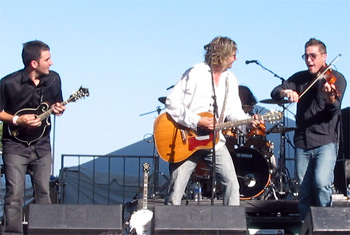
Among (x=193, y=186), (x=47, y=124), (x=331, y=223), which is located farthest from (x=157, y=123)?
(x=193, y=186)

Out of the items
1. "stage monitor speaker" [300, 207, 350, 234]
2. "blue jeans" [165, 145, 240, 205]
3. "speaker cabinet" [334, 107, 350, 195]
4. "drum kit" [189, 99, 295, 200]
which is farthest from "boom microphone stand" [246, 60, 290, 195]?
"stage monitor speaker" [300, 207, 350, 234]

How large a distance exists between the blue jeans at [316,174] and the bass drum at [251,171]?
301 cm

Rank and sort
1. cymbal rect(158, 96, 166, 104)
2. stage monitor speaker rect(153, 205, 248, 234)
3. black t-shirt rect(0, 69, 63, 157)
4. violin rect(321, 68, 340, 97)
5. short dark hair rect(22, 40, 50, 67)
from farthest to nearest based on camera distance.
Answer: cymbal rect(158, 96, 166, 104)
short dark hair rect(22, 40, 50, 67)
black t-shirt rect(0, 69, 63, 157)
violin rect(321, 68, 340, 97)
stage monitor speaker rect(153, 205, 248, 234)

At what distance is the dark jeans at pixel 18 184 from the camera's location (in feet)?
20.0

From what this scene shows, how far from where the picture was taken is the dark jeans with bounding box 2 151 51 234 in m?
6.09

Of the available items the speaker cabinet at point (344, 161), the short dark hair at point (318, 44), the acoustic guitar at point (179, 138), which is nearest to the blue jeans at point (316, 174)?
the acoustic guitar at point (179, 138)

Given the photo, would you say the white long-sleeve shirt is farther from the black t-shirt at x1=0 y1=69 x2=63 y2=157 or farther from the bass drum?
the bass drum

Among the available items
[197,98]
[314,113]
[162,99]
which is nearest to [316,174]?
[314,113]

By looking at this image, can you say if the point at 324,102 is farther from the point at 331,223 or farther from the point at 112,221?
the point at 112,221

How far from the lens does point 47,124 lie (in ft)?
20.6

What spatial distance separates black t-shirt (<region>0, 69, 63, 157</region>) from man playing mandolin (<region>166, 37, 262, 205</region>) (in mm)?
1177

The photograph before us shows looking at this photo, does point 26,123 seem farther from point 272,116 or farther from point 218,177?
point 272,116

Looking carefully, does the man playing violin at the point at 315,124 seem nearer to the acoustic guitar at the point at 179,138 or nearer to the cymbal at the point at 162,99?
the acoustic guitar at the point at 179,138

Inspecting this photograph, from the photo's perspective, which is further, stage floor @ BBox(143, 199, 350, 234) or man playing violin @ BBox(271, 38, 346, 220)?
stage floor @ BBox(143, 199, 350, 234)
